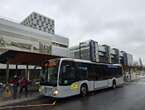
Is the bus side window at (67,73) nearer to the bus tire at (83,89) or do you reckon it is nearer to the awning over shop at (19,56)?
the bus tire at (83,89)

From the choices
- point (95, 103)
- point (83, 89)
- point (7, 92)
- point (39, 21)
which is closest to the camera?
point (95, 103)

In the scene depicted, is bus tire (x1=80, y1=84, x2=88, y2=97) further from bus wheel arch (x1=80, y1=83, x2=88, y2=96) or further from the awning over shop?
the awning over shop

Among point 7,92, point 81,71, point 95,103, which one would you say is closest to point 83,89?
point 81,71

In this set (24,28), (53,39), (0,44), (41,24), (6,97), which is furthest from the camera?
(41,24)

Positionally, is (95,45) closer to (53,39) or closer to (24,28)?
(53,39)

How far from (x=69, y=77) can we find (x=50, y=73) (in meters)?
1.31

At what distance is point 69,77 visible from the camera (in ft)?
43.5

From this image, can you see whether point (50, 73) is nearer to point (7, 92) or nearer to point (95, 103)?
point (95, 103)

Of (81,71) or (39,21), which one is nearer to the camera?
(81,71)

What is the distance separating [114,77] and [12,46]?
24792 millimetres

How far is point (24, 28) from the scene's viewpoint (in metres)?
42.8

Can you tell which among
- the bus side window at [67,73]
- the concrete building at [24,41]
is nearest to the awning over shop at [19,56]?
the bus side window at [67,73]

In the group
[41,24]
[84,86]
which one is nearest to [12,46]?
[84,86]

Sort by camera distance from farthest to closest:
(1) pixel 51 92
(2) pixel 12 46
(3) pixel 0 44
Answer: (2) pixel 12 46
(3) pixel 0 44
(1) pixel 51 92
